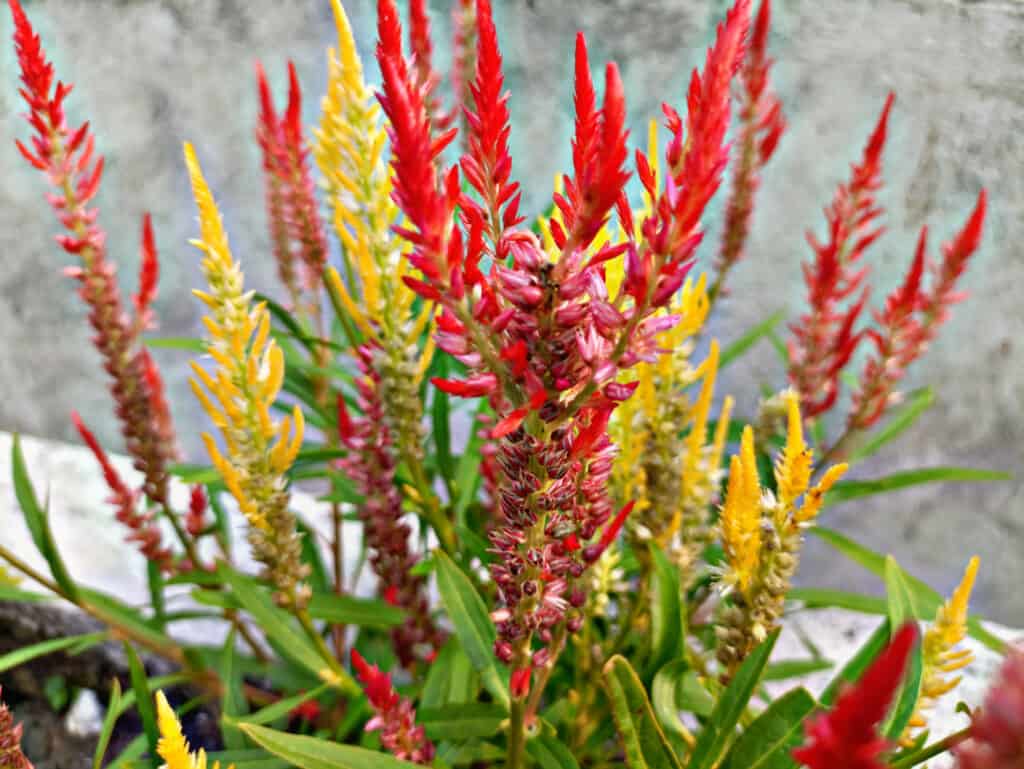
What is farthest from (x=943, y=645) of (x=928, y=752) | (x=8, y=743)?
(x=8, y=743)

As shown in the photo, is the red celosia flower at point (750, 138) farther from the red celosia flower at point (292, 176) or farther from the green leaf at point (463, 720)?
the green leaf at point (463, 720)

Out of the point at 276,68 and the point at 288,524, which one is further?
the point at 276,68

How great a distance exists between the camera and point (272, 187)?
1.00 m

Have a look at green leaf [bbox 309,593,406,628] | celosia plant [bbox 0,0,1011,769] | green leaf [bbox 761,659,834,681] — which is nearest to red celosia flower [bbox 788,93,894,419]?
celosia plant [bbox 0,0,1011,769]

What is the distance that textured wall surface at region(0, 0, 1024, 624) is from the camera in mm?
1200

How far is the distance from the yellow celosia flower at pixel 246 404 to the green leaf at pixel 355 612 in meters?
0.13

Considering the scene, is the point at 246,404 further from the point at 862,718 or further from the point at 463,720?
the point at 862,718

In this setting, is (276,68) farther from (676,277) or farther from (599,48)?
(676,277)

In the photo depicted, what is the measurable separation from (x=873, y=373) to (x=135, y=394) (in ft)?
2.76

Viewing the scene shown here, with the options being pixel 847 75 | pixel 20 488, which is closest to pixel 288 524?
pixel 20 488

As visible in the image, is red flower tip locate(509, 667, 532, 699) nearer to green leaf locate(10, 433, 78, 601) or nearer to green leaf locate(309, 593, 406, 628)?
green leaf locate(309, 593, 406, 628)

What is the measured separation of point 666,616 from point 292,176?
0.64 m

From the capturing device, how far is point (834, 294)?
0.89 m

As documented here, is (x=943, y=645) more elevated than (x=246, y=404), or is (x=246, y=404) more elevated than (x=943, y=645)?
(x=246, y=404)
